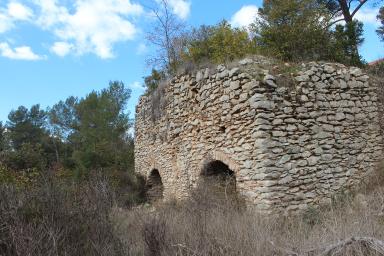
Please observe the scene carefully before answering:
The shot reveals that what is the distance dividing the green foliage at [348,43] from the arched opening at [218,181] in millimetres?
5967

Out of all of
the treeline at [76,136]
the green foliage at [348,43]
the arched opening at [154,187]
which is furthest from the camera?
the treeline at [76,136]

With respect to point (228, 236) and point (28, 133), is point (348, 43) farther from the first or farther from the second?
point (28, 133)

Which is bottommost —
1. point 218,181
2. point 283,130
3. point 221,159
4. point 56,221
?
point 56,221

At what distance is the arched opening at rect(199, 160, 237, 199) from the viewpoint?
8.43 metres

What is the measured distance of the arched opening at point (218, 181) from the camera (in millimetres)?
8432

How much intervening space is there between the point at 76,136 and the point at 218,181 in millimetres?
19027

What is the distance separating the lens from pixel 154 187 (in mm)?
13773

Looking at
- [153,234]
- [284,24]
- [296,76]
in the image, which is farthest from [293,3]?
[153,234]

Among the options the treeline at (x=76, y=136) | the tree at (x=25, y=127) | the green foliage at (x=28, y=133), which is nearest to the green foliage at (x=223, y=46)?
the treeline at (x=76, y=136)

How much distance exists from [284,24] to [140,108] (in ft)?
18.6

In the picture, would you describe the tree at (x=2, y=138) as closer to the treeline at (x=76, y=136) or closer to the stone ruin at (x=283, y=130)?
the treeline at (x=76, y=136)

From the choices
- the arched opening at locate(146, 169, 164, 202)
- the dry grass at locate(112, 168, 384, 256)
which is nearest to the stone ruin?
the dry grass at locate(112, 168, 384, 256)

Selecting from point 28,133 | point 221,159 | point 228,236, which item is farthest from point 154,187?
point 28,133

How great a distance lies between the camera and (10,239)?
13.7 feet
